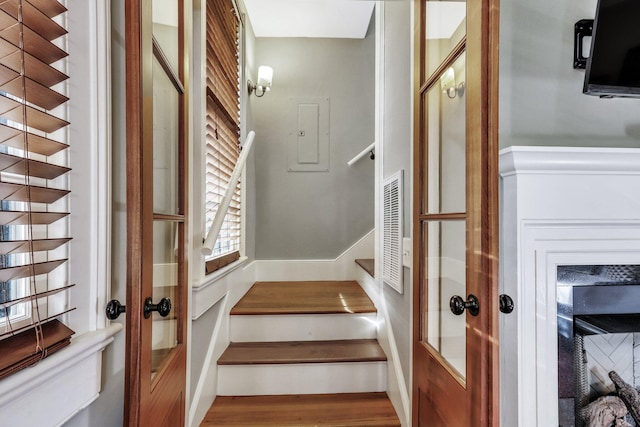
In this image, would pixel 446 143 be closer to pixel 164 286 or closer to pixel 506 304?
pixel 506 304

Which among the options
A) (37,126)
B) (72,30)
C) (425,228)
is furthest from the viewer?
(425,228)

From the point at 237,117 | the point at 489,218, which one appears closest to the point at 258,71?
the point at 237,117

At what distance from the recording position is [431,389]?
42.1 inches

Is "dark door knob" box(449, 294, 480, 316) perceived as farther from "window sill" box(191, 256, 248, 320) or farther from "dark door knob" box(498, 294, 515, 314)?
"window sill" box(191, 256, 248, 320)

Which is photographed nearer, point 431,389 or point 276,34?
point 431,389

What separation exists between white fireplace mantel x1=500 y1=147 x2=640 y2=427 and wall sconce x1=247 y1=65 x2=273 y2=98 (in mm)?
2242

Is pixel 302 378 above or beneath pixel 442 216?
beneath

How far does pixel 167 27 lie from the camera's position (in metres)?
1.02

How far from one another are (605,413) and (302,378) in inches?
48.6

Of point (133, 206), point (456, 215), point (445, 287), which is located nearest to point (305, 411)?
Result: point (445, 287)

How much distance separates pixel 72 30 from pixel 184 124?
404 mm

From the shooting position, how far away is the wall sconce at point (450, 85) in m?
0.95

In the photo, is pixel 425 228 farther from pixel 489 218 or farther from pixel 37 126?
pixel 37 126

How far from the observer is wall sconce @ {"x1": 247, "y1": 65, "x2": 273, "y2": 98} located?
8.52ft
